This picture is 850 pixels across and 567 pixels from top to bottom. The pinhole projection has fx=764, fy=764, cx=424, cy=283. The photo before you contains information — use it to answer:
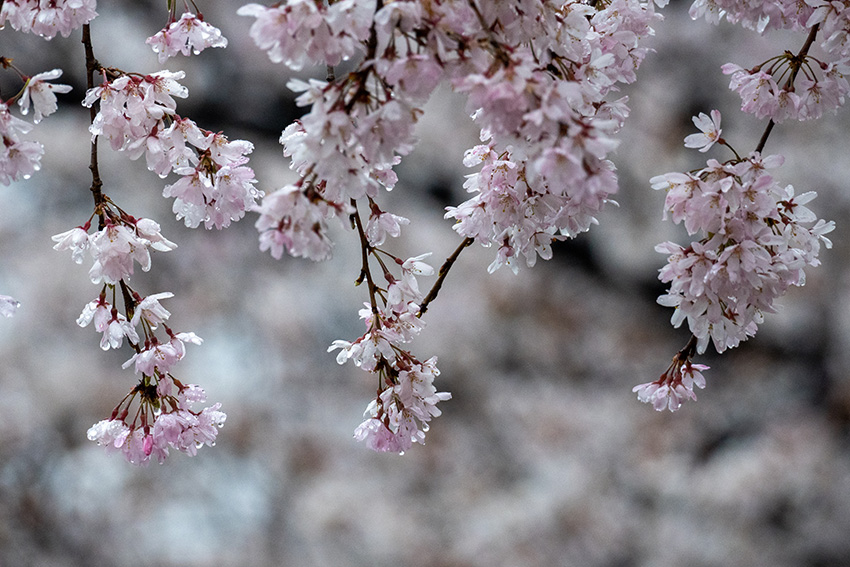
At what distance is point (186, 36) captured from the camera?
34.9 inches

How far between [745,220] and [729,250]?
0.04 m

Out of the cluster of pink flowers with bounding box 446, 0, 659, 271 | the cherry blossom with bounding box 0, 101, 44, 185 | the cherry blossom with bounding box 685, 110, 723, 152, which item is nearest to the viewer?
the cluster of pink flowers with bounding box 446, 0, 659, 271

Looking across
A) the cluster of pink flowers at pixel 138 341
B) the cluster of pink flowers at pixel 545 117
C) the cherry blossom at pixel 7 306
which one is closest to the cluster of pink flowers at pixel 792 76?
the cluster of pink flowers at pixel 545 117

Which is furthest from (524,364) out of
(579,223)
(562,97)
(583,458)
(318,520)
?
(562,97)

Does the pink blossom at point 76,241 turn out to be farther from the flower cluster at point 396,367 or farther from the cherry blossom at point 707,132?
the cherry blossom at point 707,132

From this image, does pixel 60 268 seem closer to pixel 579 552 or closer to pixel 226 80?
pixel 226 80

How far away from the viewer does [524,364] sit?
303cm

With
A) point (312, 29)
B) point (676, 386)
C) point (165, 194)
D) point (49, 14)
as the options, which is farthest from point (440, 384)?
point (312, 29)

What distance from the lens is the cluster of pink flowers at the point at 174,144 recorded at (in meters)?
0.83

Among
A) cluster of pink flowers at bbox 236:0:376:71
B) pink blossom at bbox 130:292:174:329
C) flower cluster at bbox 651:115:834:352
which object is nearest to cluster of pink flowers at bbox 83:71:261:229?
pink blossom at bbox 130:292:174:329

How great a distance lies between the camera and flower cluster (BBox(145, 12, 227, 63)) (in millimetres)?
876

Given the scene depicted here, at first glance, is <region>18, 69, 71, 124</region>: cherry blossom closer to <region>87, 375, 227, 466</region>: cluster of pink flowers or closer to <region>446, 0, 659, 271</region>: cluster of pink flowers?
<region>87, 375, 227, 466</region>: cluster of pink flowers

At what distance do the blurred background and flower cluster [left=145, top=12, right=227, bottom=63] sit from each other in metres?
2.04

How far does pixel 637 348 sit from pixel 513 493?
76cm
